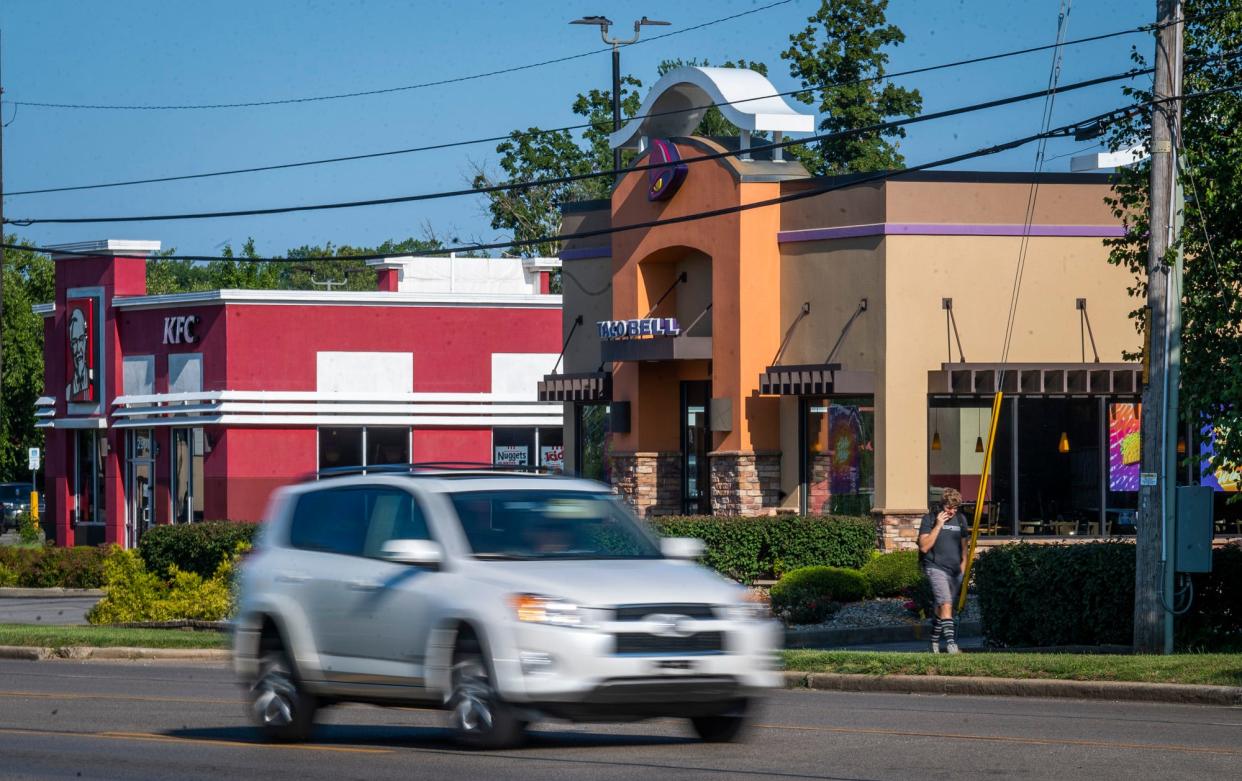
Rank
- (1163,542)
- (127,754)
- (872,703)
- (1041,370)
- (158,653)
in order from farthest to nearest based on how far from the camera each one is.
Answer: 1. (1041,370)
2. (158,653)
3. (1163,542)
4. (872,703)
5. (127,754)

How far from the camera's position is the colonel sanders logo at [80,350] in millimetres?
49594

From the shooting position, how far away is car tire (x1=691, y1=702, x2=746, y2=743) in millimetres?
11859

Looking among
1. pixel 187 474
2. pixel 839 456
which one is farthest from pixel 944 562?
pixel 187 474

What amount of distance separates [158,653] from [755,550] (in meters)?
11.4

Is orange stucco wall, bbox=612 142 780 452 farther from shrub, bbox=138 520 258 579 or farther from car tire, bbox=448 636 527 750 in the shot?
car tire, bbox=448 636 527 750

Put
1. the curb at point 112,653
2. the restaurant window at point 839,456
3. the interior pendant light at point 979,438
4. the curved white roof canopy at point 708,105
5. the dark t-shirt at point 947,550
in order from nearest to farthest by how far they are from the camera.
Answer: the dark t-shirt at point 947,550 → the curb at point 112,653 → the interior pendant light at point 979,438 → the restaurant window at point 839,456 → the curved white roof canopy at point 708,105

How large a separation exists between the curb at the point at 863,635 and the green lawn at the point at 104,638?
746 centimetres

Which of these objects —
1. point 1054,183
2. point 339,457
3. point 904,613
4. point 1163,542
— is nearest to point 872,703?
point 1163,542

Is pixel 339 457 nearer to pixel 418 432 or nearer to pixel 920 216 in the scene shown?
pixel 418 432

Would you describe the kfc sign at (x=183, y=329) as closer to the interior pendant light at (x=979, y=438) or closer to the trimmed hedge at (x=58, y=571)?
the trimmed hedge at (x=58, y=571)

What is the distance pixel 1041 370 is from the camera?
3052 centimetres

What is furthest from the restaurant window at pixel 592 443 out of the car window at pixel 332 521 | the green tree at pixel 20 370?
the green tree at pixel 20 370

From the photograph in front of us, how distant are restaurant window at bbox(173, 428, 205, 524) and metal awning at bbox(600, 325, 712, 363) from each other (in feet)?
48.9

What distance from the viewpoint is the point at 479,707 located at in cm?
1123
